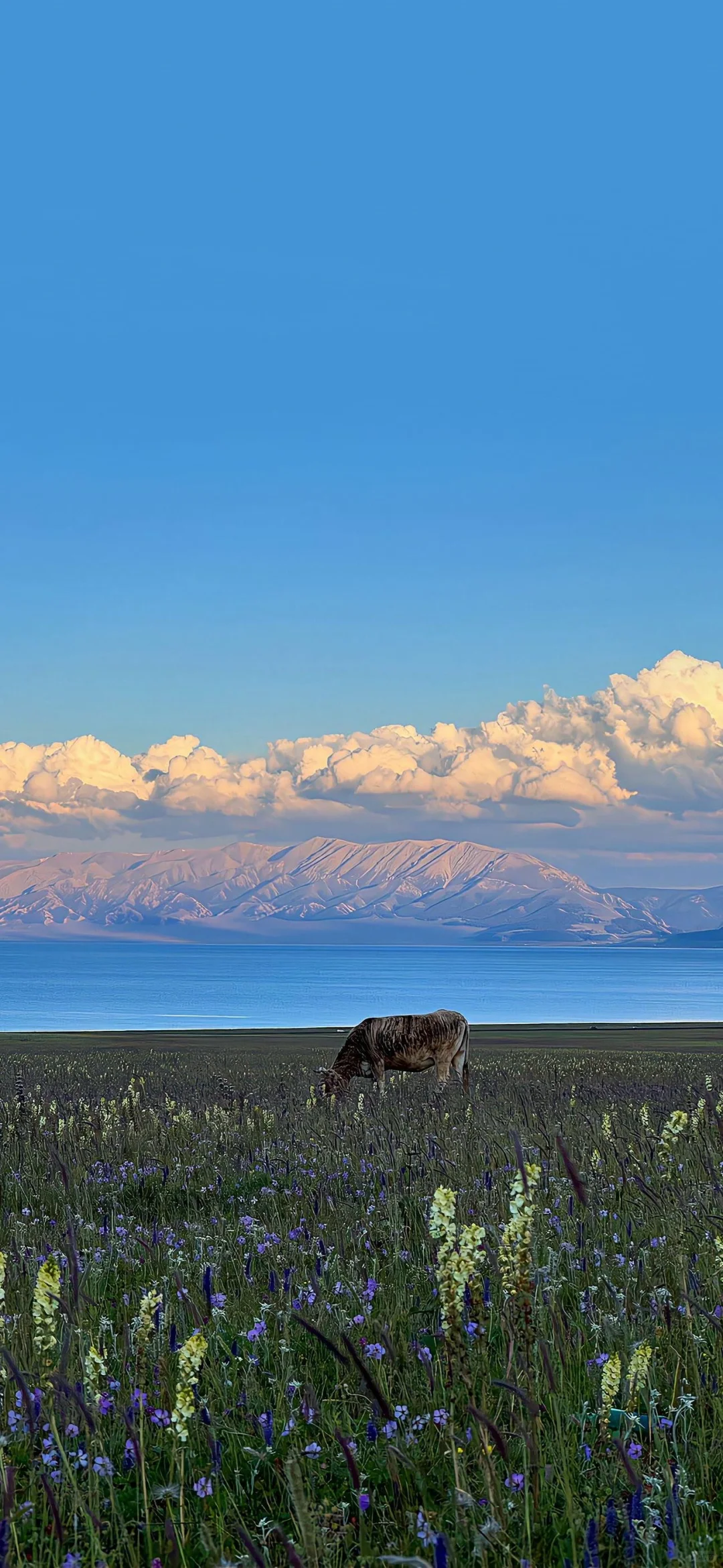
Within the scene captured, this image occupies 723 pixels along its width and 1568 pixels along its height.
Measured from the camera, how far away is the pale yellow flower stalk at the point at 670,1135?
21.5ft

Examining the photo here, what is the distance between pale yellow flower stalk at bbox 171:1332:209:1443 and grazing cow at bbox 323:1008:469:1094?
64.7 ft

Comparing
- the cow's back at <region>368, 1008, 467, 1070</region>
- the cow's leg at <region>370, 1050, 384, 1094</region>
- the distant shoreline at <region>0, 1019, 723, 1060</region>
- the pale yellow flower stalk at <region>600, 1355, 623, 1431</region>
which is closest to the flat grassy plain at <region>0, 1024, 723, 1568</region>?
the pale yellow flower stalk at <region>600, 1355, 623, 1431</region>

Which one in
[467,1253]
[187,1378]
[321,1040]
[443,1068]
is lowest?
[321,1040]

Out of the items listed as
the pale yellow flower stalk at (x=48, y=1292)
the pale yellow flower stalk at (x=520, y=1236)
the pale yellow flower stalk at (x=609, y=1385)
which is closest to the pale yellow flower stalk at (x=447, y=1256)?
the pale yellow flower stalk at (x=520, y=1236)

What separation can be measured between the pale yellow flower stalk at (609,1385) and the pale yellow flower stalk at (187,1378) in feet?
4.67

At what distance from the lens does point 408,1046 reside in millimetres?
23516

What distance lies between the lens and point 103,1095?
19.5 m

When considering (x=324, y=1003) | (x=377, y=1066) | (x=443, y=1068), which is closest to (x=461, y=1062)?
(x=443, y=1068)

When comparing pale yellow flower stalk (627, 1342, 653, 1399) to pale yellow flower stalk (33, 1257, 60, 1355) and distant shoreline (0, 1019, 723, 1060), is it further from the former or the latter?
distant shoreline (0, 1019, 723, 1060)

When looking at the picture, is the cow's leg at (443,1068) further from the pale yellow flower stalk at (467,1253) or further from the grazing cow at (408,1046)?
the pale yellow flower stalk at (467,1253)

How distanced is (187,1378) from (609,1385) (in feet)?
4.83

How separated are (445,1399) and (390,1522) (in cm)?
104

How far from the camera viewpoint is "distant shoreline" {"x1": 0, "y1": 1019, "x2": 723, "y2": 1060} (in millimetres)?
42969

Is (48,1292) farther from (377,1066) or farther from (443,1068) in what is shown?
(443,1068)
